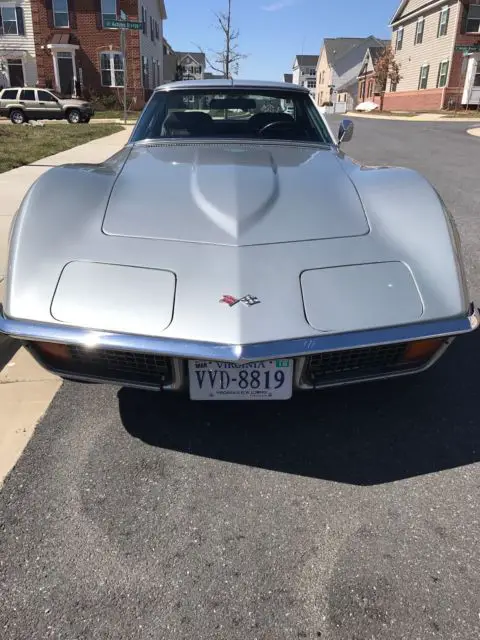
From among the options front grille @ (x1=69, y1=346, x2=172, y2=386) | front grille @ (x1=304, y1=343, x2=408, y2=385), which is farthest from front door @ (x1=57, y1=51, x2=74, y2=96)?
front grille @ (x1=304, y1=343, x2=408, y2=385)

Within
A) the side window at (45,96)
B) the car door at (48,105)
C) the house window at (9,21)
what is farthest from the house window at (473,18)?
the house window at (9,21)

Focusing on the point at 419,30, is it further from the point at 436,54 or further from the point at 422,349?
the point at 422,349

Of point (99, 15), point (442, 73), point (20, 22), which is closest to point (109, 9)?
point (99, 15)

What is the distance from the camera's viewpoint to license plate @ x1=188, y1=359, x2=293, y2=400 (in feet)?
6.09

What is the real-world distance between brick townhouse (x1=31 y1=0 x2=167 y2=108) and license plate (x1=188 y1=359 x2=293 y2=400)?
2965cm

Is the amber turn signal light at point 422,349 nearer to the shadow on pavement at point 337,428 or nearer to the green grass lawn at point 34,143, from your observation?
the shadow on pavement at point 337,428

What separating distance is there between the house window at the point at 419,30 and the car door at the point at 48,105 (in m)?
28.2

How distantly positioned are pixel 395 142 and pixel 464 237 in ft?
35.1

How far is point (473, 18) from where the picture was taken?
103 ft

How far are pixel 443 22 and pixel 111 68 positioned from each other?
2176cm

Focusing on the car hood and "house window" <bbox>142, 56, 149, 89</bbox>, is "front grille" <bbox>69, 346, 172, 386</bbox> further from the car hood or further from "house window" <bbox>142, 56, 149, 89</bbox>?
"house window" <bbox>142, 56, 149, 89</bbox>

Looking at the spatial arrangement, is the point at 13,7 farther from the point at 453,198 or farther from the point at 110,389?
the point at 110,389

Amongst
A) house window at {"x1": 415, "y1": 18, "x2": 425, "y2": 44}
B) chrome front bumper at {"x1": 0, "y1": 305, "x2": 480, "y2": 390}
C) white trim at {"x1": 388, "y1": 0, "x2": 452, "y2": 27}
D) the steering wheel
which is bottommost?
chrome front bumper at {"x1": 0, "y1": 305, "x2": 480, "y2": 390}

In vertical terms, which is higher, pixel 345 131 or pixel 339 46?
pixel 339 46
